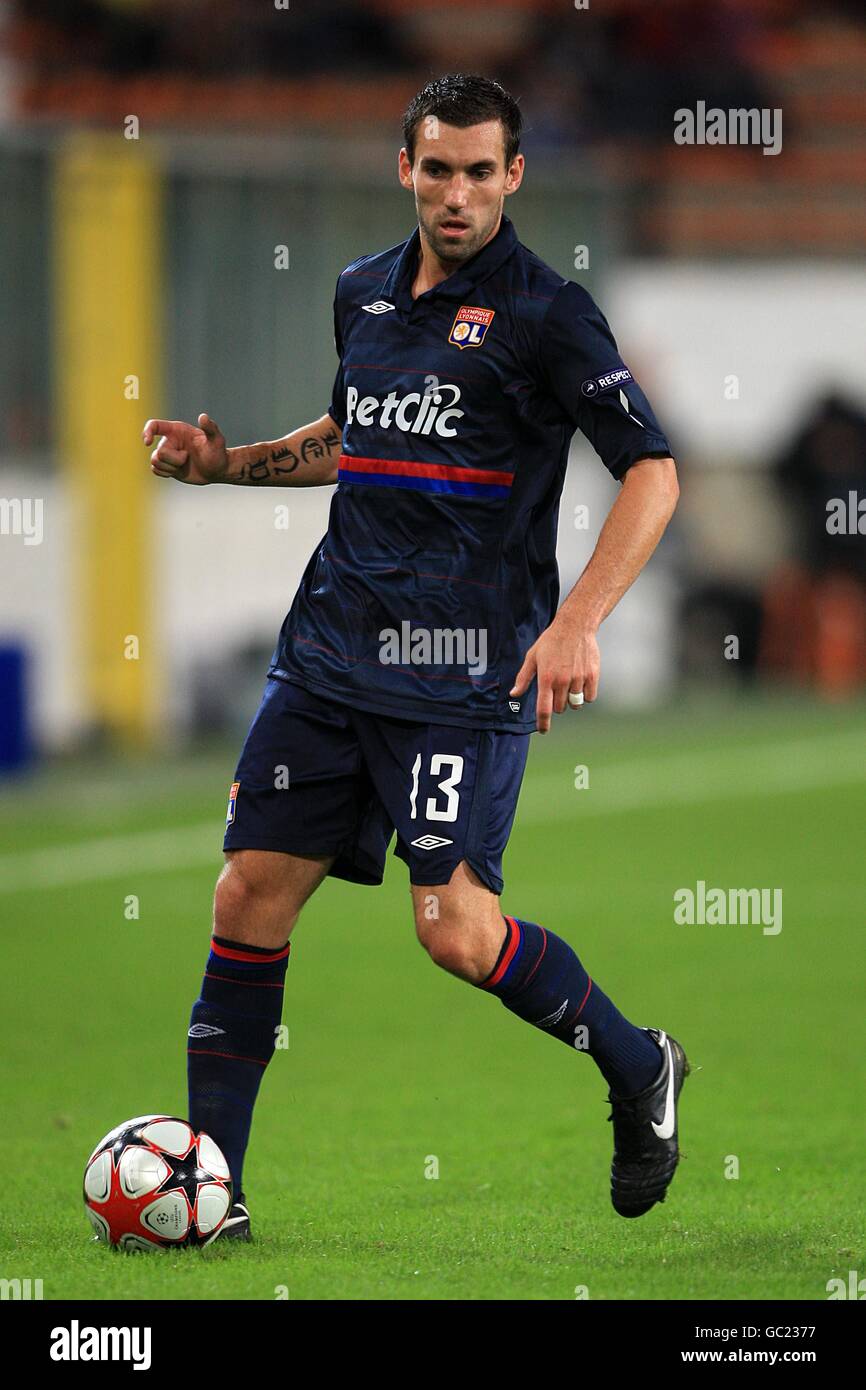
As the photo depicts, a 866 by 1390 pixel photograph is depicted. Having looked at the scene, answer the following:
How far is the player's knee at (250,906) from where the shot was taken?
4600mm

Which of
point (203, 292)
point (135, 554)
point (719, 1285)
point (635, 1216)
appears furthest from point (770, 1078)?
point (203, 292)

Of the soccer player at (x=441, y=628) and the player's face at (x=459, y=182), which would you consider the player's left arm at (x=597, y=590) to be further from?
the player's face at (x=459, y=182)

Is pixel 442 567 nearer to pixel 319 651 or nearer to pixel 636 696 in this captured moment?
pixel 319 651

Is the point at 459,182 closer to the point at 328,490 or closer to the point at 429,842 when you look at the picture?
the point at 429,842

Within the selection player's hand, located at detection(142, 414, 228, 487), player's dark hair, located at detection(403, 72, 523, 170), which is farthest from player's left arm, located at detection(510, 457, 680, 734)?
player's hand, located at detection(142, 414, 228, 487)

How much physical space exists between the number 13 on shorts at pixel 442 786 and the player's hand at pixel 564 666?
33 centimetres

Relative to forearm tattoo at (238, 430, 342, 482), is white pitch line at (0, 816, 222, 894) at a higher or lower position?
lower

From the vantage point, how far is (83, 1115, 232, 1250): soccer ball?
439cm

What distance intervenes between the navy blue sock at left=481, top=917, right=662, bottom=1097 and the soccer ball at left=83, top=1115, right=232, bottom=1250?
0.71 metres

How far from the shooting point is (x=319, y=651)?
4.66 m

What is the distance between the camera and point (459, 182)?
443 centimetres

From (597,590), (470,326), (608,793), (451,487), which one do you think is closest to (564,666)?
(597,590)

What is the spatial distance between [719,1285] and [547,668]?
1246 mm

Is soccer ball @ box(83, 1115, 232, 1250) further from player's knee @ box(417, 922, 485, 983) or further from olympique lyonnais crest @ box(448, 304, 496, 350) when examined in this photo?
olympique lyonnais crest @ box(448, 304, 496, 350)
